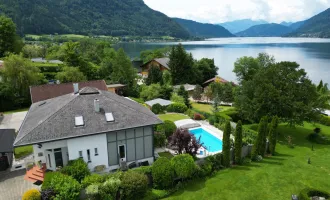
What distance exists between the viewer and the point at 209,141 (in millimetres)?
27125

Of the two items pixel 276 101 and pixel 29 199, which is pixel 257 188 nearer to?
pixel 276 101

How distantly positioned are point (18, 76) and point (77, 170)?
30023 millimetres

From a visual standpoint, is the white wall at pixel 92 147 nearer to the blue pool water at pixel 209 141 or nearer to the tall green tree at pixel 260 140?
the blue pool water at pixel 209 141

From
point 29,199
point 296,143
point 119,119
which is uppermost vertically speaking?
point 119,119

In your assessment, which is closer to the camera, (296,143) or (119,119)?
(119,119)

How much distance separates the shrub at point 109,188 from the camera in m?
15.0

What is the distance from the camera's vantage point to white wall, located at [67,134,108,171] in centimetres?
1709

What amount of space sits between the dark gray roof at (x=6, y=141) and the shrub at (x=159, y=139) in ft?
39.9

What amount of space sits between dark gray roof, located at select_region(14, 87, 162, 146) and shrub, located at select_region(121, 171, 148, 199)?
383cm

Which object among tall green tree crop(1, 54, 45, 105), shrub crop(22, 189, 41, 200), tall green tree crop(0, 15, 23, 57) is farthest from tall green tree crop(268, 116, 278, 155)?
tall green tree crop(0, 15, 23, 57)

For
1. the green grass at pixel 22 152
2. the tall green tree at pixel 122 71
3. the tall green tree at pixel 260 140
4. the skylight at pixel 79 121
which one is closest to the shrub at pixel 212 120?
the tall green tree at pixel 260 140

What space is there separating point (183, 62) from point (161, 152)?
148 feet

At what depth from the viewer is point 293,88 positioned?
27797 millimetres

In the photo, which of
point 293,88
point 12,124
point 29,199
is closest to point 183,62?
point 293,88
